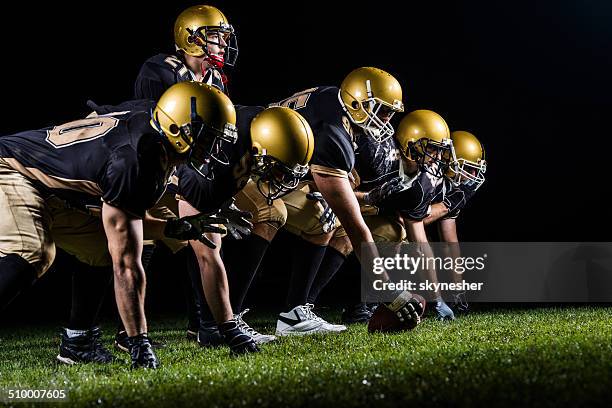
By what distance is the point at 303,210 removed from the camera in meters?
4.85

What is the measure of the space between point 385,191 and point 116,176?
2.28m

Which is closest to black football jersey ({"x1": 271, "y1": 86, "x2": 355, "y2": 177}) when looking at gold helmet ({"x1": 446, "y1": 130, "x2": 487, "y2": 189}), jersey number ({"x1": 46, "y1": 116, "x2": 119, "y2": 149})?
jersey number ({"x1": 46, "y1": 116, "x2": 119, "y2": 149})

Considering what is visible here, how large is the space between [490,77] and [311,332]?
447cm

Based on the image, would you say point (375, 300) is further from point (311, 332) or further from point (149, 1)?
point (149, 1)

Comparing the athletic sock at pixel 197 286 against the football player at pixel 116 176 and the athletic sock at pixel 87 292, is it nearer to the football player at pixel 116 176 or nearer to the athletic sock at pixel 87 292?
the athletic sock at pixel 87 292

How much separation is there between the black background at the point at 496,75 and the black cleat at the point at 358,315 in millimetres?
3056

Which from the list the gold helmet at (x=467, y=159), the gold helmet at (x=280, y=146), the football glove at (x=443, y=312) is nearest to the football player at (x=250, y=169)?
the gold helmet at (x=280, y=146)

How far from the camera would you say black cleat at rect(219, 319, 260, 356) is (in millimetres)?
3551

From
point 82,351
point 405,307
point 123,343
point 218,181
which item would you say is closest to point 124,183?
point 218,181

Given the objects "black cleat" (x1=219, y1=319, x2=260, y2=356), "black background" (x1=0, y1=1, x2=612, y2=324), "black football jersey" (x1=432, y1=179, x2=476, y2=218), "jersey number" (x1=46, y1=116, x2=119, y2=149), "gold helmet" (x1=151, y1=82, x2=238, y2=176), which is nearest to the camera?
"gold helmet" (x1=151, y1=82, x2=238, y2=176)

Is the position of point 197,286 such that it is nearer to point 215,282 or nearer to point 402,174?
point 215,282

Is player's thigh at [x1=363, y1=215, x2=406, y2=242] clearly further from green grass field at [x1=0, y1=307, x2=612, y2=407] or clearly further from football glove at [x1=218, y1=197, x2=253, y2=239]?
football glove at [x1=218, y1=197, x2=253, y2=239]

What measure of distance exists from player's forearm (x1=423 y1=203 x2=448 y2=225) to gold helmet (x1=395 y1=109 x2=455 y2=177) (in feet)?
2.86

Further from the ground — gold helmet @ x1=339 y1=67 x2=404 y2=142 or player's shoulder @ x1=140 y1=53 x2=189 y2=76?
player's shoulder @ x1=140 y1=53 x2=189 y2=76
